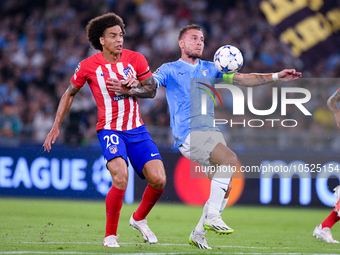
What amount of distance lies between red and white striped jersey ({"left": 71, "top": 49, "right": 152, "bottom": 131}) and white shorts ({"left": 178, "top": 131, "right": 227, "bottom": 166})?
608 millimetres

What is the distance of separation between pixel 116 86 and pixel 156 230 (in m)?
2.98

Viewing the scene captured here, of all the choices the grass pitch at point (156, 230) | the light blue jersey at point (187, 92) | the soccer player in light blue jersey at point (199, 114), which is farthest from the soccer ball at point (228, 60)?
the grass pitch at point (156, 230)

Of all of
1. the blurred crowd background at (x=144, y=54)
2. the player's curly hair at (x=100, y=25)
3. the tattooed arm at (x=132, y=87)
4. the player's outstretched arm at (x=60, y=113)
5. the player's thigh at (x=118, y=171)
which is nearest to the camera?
the player's thigh at (x=118, y=171)

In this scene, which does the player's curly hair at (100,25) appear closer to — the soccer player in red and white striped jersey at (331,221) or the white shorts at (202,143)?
the white shorts at (202,143)

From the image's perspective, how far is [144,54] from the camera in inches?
644

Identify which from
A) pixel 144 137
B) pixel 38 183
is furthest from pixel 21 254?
pixel 38 183

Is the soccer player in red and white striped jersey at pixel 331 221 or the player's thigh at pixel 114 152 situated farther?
the soccer player in red and white striped jersey at pixel 331 221

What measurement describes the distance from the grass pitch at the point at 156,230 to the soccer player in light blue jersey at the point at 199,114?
534 millimetres

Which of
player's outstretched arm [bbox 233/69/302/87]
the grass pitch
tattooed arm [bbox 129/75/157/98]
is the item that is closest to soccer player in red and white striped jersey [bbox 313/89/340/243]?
the grass pitch

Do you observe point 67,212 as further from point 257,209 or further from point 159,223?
point 257,209

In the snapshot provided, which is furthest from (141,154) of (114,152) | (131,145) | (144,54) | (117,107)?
(144,54)

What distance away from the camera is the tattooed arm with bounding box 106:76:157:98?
6262 mm

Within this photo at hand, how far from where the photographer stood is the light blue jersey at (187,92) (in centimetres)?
665

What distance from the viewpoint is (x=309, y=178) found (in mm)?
12047
